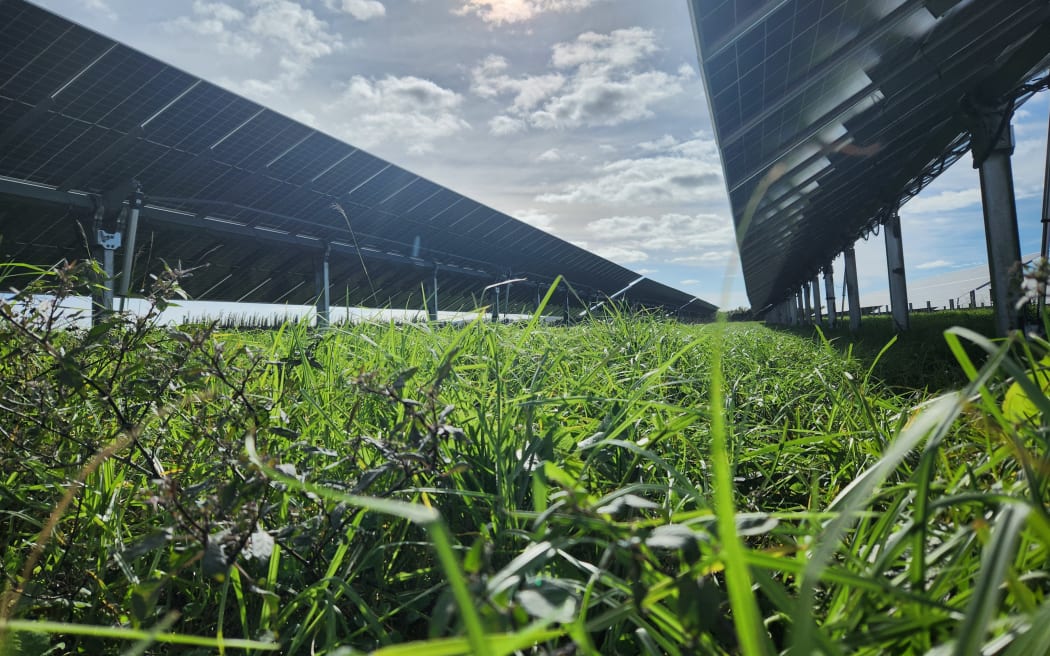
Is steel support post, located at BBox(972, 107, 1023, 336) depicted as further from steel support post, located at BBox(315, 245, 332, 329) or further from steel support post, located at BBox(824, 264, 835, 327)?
steel support post, located at BBox(824, 264, 835, 327)

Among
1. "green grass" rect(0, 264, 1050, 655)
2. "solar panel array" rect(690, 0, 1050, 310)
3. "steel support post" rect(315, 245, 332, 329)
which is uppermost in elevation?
"solar panel array" rect(690, 0, 1050, 310)

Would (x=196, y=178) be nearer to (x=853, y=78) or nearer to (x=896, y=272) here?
(x=853, y=78)

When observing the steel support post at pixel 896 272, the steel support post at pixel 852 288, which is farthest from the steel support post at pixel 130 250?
the steel support post at pixel 852 288

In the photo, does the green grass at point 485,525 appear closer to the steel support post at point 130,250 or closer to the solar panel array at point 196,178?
the steel support post at point 130,250

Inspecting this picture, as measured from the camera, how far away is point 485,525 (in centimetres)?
78

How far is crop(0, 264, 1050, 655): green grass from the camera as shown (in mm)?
409

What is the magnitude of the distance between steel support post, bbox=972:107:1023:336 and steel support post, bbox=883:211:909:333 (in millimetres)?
4830

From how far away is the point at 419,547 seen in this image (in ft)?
3.11

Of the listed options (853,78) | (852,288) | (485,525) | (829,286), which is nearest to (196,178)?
(853,78)

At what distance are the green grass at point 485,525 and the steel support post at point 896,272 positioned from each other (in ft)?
33.0

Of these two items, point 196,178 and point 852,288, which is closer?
point 196,178

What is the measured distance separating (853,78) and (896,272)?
Result: 17.7 feet

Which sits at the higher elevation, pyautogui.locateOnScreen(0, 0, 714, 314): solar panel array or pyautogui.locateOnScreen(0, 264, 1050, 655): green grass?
pyautogui.locateOnScreen(0, 0, 714, 314): solar panel array

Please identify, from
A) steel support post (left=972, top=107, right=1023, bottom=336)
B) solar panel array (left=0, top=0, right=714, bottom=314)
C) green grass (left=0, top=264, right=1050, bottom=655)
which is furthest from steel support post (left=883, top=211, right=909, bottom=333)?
green grass (left=0, top=264, right=1050, bottom=655)
